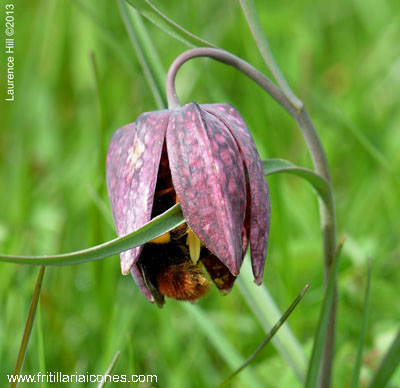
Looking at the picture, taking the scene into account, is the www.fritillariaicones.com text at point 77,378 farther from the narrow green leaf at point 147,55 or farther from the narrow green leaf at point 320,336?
the narrow green leaf at point 147,55

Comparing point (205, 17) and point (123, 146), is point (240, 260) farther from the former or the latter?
point (205, 17)

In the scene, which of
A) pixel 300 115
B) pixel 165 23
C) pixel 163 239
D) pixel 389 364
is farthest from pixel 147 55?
pixel 389 364

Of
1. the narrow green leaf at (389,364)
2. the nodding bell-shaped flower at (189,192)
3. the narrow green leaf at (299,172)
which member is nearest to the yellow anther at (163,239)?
the nodding bell-shaped flower at (189,192)

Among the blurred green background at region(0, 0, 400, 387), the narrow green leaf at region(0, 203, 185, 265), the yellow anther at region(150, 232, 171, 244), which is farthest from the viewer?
the blurred green background at region(0, 0, 400, 387)

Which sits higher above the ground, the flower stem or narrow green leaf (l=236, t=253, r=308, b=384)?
the flower stem

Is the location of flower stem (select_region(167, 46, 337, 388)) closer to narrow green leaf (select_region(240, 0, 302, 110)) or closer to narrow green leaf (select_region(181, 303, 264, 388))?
narrow green leaf (select_region(240, 0, 302, 110))

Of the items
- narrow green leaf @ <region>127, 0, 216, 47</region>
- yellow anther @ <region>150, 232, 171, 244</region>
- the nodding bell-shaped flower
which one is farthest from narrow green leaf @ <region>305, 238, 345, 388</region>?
narrow green leaf @ <region>127, 0, 216, 47</region>

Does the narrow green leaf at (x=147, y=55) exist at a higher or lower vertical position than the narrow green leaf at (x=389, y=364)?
higher
